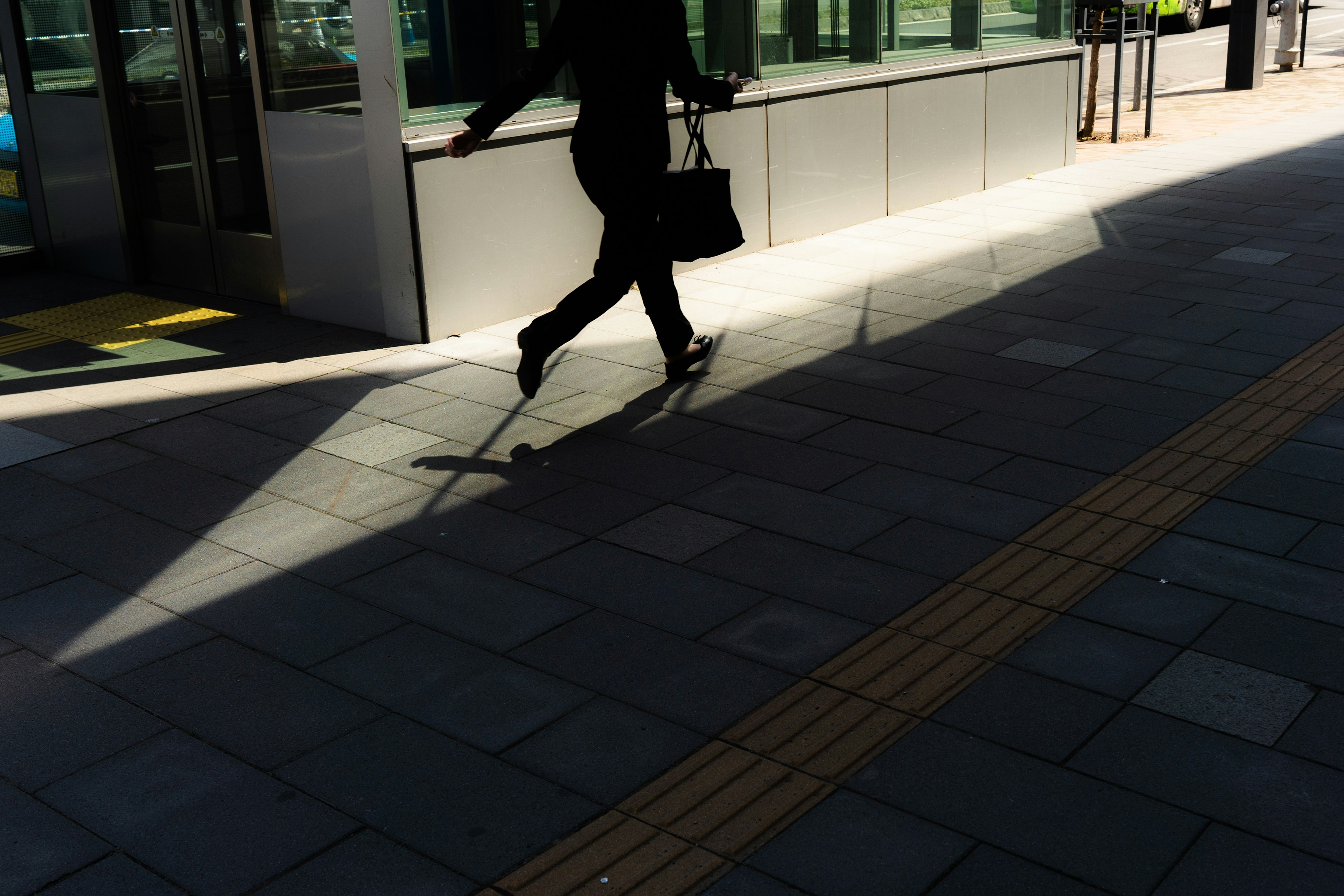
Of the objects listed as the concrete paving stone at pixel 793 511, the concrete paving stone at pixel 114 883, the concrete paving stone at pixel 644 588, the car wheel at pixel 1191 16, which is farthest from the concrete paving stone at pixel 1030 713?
the car wheel at pixel 1191 16

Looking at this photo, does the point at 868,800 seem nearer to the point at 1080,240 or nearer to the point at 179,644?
the point at 179,644

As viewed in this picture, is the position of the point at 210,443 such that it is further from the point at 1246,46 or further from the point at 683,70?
the point at 1246,46

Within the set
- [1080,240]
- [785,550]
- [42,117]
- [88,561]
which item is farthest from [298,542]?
[1080,240]

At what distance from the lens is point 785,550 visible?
422 centimetres

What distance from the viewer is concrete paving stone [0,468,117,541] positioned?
4547 mm

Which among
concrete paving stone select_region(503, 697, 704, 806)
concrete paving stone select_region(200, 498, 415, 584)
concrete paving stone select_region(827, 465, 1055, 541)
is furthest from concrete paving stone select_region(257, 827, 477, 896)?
concrete paving stone select_region(827, 465, 1055, 541)

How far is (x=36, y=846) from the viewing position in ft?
9.30

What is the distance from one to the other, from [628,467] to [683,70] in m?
1.66

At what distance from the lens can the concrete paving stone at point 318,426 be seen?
538 centimetres

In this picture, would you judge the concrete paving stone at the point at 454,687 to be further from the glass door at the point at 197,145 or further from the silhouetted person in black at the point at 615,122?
the glass door at the point at 197,145

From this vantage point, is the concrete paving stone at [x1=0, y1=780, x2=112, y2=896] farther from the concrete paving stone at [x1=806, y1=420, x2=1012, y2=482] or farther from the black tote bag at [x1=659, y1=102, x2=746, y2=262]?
the black tote bag at [x1=659, y1=102, x2=746, y2=262]

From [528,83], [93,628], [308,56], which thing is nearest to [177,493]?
[93,628]

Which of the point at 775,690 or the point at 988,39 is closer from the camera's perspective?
the point at 775,690

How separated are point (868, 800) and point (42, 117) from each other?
769 cm
